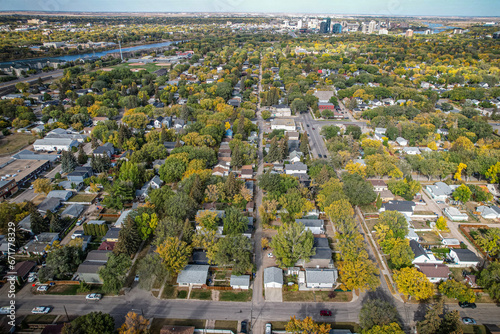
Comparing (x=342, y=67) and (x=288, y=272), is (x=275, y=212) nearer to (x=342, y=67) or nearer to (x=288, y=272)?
(x=288, y=272)

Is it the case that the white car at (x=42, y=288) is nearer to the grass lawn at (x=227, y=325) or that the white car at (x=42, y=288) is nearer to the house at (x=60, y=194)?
the house at (x=60, y=194)

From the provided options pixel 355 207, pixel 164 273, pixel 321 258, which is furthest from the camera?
pixel 355 207

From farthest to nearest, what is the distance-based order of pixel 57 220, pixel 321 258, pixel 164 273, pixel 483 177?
pixel 483 177 < pixel 57 220 < pixel 321 258 < pixel 164 273

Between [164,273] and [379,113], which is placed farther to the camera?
[379,113]

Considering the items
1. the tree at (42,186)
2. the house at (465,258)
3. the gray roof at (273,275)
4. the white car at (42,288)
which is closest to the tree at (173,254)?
the gray roof at (273,275)

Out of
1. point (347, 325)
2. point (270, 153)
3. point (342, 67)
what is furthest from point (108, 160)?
point (342, 67)

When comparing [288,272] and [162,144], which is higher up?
[162,144]

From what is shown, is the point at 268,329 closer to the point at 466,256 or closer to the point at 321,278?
the point at 321,278
